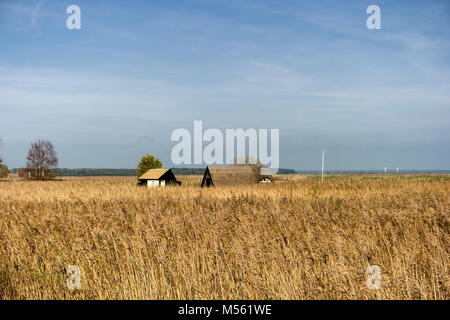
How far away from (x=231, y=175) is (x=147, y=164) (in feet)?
66.6

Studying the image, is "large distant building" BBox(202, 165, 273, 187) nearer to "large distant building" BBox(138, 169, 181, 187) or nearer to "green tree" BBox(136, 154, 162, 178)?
"large distant building" BBox(138, 169, 181, 187)

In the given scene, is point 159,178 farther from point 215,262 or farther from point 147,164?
point 215,262

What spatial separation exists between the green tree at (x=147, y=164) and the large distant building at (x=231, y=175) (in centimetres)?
1739

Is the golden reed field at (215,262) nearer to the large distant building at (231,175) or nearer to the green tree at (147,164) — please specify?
the large distant building at (231,175)

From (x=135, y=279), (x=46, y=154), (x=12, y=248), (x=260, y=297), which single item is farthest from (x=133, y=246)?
(x=46, y=154)

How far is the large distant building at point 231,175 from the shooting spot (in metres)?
32.6

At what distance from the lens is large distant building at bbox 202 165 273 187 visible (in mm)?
32594

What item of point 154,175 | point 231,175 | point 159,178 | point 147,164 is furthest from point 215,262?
point 147,164

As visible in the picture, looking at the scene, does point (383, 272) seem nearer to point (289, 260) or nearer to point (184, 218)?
point (289, 260)

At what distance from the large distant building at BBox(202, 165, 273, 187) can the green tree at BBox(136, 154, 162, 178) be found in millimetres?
17390

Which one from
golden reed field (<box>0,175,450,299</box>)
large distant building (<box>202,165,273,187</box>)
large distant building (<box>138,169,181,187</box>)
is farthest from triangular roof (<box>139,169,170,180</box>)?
golden reed field (<box>0,175,450,299</box>)
